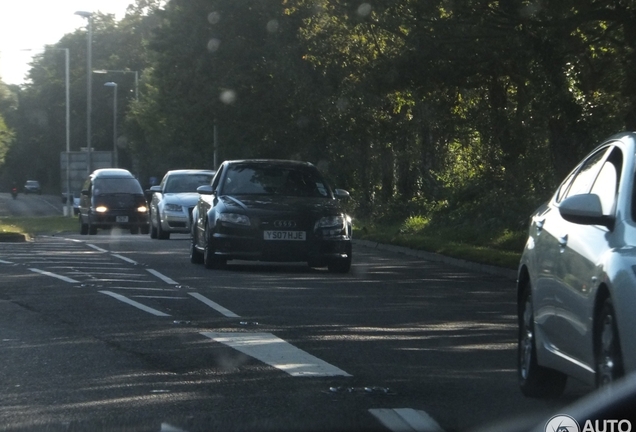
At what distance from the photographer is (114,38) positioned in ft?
377

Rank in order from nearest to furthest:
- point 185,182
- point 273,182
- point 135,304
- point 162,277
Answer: point 135,304 → point 162,277 → point 273,182 → point 185,182

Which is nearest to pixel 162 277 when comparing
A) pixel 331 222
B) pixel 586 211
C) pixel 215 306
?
pixel 331 222

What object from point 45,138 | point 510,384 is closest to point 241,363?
point 510,384

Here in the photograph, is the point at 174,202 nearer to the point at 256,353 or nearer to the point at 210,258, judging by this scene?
the point at 210,258

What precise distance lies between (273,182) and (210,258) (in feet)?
5.35

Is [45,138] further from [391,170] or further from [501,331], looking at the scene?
[501,331]

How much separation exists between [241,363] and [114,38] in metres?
109

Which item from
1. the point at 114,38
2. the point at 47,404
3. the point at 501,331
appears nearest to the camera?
the point at 47,404

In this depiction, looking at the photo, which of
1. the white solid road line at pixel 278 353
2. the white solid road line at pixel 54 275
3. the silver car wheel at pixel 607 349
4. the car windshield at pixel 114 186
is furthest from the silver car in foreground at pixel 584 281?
the car windshield at pixel 114 186

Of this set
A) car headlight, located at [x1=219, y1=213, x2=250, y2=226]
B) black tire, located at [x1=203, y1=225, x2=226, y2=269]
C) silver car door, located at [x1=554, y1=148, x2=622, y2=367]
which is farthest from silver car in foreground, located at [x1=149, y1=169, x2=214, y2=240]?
silver car door, located at [x1=554, y1=148, x2=622, y2=367]

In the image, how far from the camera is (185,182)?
32.3m

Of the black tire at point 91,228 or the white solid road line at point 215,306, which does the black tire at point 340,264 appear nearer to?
the white solid road line at point 215,306

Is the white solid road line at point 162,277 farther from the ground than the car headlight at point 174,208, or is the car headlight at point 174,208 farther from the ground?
the car headlight at point 174,208

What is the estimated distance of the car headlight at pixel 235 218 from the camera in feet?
59.5
